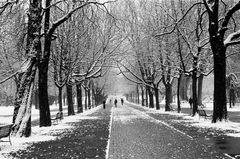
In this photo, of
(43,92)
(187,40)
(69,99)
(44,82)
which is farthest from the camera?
(69,99)

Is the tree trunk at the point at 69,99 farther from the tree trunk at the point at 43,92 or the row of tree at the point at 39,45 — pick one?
the tree trunk at the point at 43,92

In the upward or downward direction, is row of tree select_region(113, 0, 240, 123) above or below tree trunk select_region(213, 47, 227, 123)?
above

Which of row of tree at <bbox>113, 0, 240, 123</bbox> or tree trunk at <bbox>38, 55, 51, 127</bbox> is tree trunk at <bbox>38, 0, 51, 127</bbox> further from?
row of tree at <bbox>113, 0, 240, 123</bbox>

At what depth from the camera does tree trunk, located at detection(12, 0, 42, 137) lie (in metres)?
16.0

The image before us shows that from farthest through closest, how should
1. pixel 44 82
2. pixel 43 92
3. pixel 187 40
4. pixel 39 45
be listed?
pixel 187 40 → pixel 44 82 → pixel 43 92 → pixel 39 45

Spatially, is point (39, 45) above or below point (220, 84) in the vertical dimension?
above

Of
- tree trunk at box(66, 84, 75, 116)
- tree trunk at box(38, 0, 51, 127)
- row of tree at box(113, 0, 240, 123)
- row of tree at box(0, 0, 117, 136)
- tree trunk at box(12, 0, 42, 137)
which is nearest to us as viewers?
tree trunk at box(12, 0, 42, 137)

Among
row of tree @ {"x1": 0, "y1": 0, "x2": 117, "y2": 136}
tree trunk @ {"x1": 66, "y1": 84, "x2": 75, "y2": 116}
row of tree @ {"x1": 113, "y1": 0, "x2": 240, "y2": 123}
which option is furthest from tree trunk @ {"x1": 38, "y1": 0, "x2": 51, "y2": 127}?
tree trunk @ {"x1": 66, "y1": 84, "x2": 75, "y2": 116}

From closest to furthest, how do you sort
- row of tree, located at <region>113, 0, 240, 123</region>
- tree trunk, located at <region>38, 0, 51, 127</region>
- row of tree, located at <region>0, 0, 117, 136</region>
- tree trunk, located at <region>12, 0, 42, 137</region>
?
tree trunk, located at <region>12, 0, 42, 137</region>
row of tree, located at <region>0, 0, 117, 136</region>
row of tree, located at <region>113, 0, 240, 123</region>
tree trunk, located at <region>38, 0, 51, 127</region>

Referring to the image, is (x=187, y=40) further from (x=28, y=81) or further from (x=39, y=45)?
(x=28, y=81)

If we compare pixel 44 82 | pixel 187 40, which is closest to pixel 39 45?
pixel 44 82

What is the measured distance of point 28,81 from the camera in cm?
1634

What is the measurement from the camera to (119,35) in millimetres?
42344

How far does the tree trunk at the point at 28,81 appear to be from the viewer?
1602 cm
